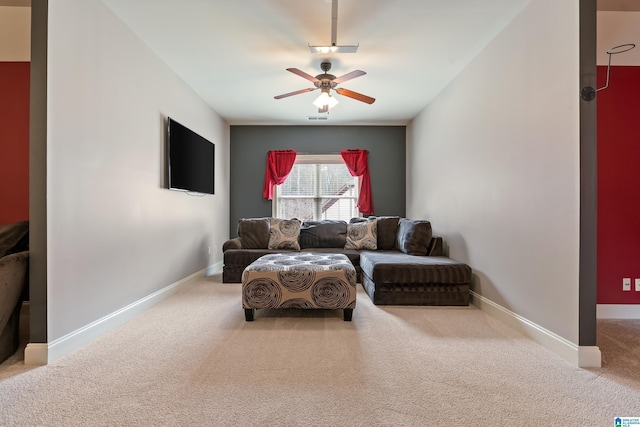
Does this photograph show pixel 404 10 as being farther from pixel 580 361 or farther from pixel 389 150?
pixel 389 150

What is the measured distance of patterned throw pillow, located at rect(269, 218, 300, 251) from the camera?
4.64 metres

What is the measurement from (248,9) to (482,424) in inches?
123

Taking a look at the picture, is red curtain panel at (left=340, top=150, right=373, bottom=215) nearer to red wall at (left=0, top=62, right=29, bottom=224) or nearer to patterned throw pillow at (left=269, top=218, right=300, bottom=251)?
patterned throw pillow at (left=269, top=218, right=300, bottom=251)

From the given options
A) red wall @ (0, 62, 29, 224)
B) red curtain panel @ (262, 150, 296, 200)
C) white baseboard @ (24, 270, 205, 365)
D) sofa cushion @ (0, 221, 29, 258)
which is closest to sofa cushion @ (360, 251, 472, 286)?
white baseboard @ (24, 270, 205, 365)

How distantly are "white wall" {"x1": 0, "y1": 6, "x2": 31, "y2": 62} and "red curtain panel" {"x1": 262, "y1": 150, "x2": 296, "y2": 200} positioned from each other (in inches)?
136

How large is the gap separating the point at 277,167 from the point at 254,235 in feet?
5.41

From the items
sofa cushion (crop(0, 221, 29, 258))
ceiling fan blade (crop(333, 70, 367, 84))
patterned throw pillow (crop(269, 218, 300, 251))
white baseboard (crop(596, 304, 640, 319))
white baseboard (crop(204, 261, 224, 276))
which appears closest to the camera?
sofa cushion (crop(0, 221, 29, 258))

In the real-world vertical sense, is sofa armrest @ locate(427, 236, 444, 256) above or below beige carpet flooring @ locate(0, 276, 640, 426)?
above

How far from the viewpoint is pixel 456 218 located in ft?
12.2

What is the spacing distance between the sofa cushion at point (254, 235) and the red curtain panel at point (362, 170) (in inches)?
78.1

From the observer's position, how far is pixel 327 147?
229 inches

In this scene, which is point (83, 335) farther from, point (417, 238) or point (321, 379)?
point (417, 238)

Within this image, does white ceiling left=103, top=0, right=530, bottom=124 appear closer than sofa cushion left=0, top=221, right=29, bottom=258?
No

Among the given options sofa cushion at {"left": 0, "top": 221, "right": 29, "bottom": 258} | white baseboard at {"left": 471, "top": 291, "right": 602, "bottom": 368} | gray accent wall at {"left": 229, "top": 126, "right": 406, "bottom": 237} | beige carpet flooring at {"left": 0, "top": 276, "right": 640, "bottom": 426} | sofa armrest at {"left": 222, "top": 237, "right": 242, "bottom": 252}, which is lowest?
beige carpet flooring at {"left": 0, "top": 276, "right": 640, "bottom": 426}
